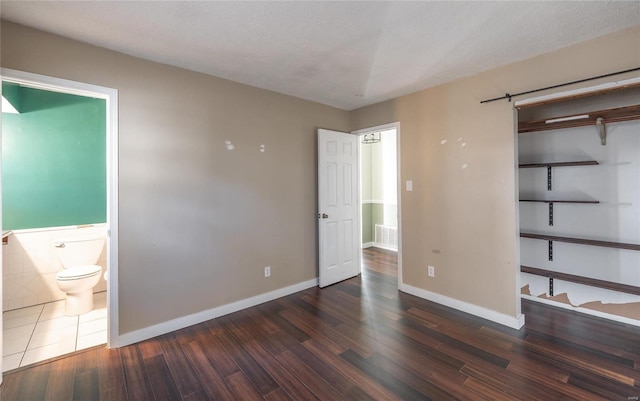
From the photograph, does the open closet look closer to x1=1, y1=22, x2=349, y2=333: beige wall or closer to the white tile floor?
x1=1, y1=22, x2=349, y2=333: beige wall

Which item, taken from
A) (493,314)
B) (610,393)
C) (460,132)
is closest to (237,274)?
(493,314)

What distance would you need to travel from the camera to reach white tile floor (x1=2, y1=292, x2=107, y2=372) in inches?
85.0

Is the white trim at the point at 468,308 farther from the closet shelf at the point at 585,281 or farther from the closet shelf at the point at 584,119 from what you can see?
the closet shelf at the point at 584,119

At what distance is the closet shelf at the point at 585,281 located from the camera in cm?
232

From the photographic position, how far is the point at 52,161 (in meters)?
3.10

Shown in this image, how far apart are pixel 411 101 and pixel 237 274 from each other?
110 inches

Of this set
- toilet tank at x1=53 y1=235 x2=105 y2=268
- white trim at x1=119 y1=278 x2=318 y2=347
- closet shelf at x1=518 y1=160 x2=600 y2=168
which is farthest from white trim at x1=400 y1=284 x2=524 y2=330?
toilet tank at x1=53 y1=235 x2=105 y2=268

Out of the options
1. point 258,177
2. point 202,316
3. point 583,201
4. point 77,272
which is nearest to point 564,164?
point 583,201

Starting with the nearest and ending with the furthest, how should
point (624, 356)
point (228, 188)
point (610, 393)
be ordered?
point (610, 393) → point (624, 356) → point (228, 188)

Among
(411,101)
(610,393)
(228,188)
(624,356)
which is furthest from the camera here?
(411,101)

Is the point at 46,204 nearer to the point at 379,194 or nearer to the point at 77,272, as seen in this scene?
the point at 77,272

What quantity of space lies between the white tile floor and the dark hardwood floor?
0.68 ft

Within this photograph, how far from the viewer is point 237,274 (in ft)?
9.66

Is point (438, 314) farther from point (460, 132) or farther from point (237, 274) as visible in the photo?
point (237, 274)
